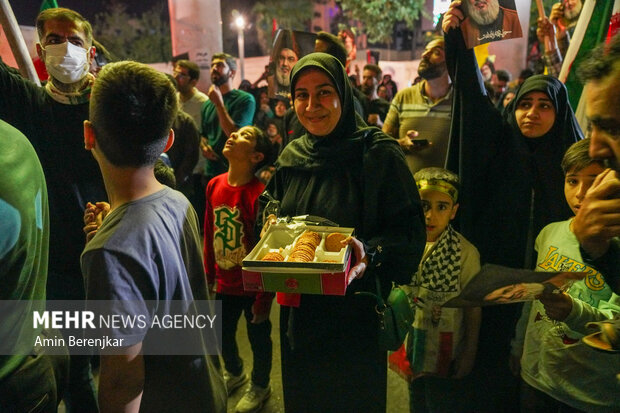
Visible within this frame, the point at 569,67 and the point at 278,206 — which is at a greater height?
the point at 569,67

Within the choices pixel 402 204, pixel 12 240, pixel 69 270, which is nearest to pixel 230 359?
pixel 69 270

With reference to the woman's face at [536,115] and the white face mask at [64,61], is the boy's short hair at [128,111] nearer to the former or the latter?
the white face mask at [64,61]

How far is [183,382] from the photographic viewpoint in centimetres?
143

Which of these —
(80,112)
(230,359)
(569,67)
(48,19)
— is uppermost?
(48,19)

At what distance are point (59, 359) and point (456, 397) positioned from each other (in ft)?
6.21

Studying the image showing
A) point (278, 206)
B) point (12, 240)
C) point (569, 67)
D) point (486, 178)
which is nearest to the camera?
point (12, 240)

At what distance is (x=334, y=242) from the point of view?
1.74 meters

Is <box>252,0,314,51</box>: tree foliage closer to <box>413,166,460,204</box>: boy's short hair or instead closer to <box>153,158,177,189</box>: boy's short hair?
<box>153,158,177,189</box>: boy's short hair

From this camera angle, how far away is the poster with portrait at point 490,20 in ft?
7.52

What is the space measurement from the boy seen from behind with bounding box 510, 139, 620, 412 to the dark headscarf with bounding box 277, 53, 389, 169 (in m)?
0.95

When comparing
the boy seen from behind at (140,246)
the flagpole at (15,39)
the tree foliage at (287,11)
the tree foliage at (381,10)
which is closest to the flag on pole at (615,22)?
the boy seen from behind at (140,246)

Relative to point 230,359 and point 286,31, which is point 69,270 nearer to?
point 230,359

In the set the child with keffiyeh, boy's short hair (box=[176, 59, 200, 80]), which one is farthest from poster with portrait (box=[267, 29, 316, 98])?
the child with keffiyeh

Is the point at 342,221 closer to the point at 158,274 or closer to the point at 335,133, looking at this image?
the point at 335,133
